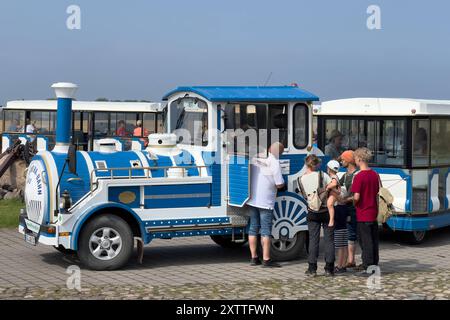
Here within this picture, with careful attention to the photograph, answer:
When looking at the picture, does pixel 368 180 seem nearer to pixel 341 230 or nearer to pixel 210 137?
pixel 341 230

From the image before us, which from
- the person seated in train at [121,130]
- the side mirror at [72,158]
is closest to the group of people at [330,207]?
the side mirror at [72,158]

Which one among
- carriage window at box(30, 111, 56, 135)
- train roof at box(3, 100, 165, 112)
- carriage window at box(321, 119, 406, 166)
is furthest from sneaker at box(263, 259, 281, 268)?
carriage window at box(30, 111, 56, 135)

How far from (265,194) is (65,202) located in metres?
2.69

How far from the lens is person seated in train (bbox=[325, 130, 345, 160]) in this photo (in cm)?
1468

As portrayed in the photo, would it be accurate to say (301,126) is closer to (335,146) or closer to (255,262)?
(255,262)

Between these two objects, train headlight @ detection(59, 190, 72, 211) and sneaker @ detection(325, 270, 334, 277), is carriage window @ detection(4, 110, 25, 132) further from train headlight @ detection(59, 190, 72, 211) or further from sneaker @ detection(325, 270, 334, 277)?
sneaker @ detection(325, 270, 334, 277)

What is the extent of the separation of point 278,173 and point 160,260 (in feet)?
7.30

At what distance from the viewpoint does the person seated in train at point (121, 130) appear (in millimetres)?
27641

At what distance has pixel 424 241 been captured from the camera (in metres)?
14.4

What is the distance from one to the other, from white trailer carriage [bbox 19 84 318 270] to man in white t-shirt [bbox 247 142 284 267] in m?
0.14

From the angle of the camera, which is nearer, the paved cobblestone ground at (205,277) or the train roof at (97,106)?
the paved cobblestone ground at (205,277)

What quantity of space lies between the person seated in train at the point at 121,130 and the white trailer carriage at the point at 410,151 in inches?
564

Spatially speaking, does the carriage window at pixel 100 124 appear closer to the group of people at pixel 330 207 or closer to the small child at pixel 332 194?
the group of people at pixel 330 207
